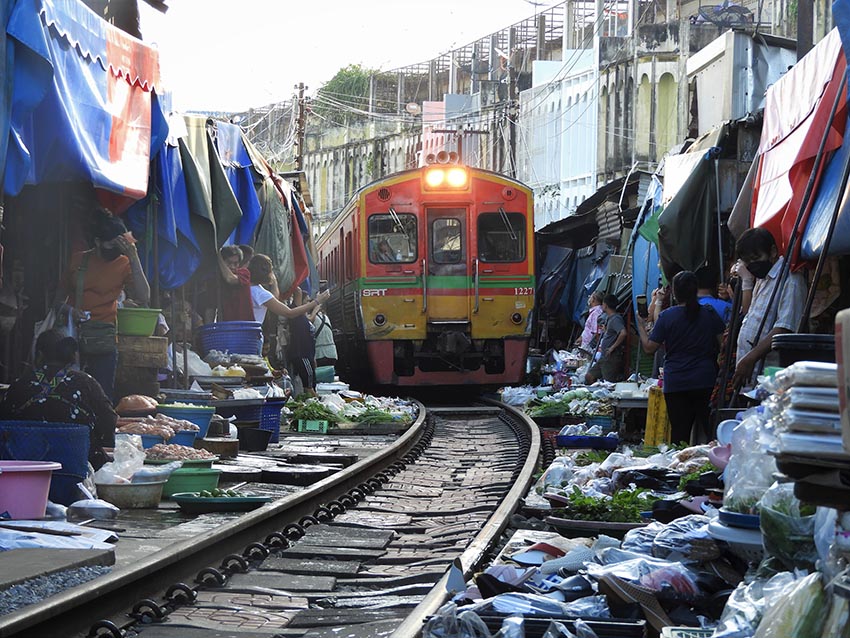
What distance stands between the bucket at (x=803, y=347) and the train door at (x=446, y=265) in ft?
38.1

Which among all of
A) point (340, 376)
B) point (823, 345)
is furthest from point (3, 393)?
point (340, 376)

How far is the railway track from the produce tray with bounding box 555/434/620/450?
1101 mm

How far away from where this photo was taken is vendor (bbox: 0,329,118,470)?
6246 mm

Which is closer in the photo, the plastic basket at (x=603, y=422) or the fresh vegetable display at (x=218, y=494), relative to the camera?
the fresh vegetable display at (x=218, y=494)

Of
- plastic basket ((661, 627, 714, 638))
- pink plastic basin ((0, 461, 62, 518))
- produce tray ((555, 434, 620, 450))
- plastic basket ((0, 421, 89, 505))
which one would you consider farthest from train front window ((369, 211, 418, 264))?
plastic basket ((661, 627, 714, 638))

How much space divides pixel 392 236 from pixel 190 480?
412 inches

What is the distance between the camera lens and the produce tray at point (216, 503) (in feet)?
21.0

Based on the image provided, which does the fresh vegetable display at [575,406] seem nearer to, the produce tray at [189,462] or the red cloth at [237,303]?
the red cloth at [237,303]

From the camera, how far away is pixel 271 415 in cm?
1060

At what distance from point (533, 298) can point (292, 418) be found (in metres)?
5.26

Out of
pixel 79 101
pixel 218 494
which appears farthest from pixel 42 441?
pixel 79 101

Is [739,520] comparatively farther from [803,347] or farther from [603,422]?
[603,422]

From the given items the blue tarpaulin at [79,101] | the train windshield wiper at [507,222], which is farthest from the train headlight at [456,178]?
the blue tarpaulin at [79,101]

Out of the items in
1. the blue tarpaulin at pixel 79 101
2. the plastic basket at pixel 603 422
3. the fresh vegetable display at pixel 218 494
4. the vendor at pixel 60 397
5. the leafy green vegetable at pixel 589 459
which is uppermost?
the blue tarpaulin at pixel 79 101
